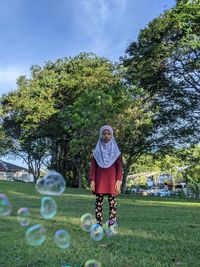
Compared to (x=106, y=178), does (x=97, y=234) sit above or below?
below

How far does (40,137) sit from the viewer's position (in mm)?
44219

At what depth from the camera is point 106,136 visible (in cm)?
750

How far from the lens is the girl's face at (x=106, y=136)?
24.4ft

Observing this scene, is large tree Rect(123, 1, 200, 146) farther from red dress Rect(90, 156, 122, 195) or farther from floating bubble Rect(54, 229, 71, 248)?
floating bubble Rect(54, 229, 71, 248)

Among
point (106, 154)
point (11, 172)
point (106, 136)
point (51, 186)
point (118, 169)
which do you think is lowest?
point (51, 186)

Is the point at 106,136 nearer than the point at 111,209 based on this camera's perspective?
Yes

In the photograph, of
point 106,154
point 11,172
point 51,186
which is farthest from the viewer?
point 11,172

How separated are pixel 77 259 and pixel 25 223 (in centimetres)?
265

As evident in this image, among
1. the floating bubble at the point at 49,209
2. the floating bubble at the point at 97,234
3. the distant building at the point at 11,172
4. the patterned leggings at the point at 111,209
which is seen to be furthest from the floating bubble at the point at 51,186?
the distant building at the point at 11,172

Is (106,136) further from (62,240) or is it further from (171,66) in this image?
(171,66)

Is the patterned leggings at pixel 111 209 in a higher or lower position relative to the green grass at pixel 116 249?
higher

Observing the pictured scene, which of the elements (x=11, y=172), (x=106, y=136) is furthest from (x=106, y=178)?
(x=11, y=172)

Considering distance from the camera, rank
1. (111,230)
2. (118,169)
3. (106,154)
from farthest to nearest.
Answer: (118,169) → (106,154) → (111,230)

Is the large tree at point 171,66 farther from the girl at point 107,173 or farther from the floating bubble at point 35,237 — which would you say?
the floating bubble at point 35,237
